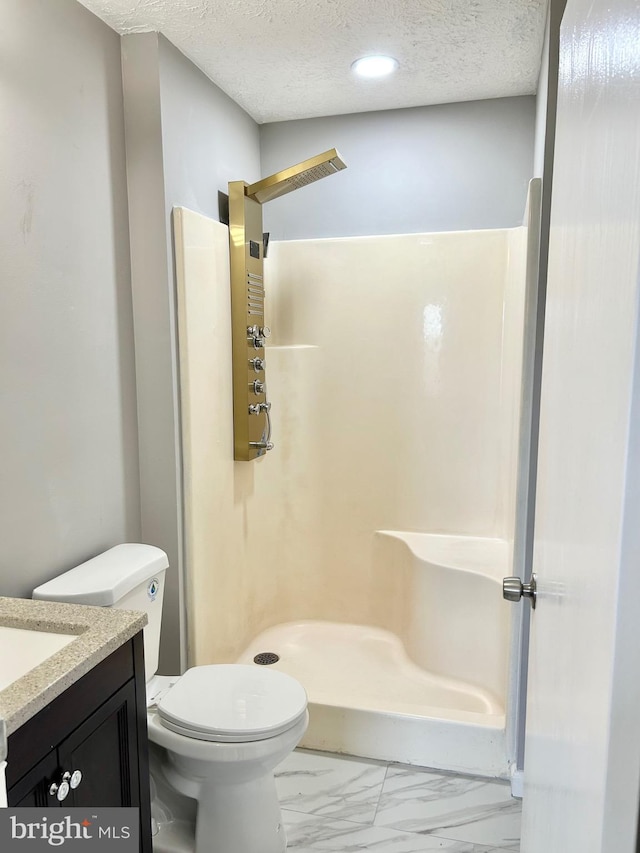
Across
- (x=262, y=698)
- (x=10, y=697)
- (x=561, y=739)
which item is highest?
(x=561, y=739)

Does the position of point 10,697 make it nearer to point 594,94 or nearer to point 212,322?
point 594,94

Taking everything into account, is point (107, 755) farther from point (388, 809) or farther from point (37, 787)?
point (388, 809)

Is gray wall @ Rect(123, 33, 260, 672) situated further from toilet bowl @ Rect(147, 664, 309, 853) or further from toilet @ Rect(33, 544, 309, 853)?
toilet bowl @ Rect(147, 664, 309, 853)

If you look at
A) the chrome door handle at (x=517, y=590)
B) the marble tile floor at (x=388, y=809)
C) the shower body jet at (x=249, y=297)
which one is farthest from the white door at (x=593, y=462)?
the shower body jet at (x=249, y=297)

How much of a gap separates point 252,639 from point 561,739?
7.17 feet

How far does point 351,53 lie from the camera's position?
215 cm

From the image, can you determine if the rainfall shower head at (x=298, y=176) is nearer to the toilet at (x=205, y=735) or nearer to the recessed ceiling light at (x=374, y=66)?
the recessed ceiling light at (x=374, y=66)

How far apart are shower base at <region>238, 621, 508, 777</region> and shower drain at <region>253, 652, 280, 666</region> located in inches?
1.0

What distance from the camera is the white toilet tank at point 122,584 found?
163 cm

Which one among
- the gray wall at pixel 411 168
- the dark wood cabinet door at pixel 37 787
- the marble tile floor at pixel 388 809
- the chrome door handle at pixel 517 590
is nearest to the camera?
the dark wood cabinet door at pixel 37 787

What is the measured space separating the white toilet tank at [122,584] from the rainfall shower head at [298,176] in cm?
141

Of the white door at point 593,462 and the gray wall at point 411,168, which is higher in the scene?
the gray wall at point 411,168

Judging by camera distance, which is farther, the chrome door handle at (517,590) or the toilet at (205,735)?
the toilet at (205,735)

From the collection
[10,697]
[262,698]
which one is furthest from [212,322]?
[10,697]
